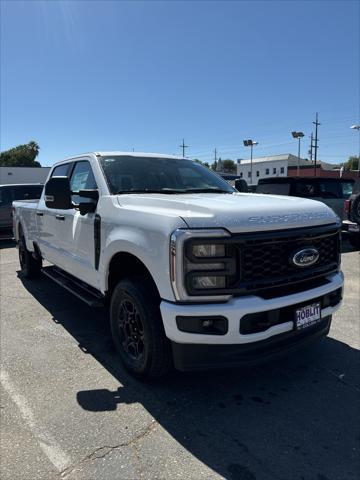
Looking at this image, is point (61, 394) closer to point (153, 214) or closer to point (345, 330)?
point (153, 214)

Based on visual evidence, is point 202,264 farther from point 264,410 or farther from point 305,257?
point 264,410

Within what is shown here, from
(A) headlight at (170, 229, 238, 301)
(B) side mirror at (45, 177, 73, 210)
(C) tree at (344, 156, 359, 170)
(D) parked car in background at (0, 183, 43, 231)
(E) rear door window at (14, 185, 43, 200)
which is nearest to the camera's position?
(A) headlight at (170, 229, 238, 301)

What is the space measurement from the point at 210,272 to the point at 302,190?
30.3 ft

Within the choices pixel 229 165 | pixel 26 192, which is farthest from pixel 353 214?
pixel 229 165

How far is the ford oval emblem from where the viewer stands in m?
3.02

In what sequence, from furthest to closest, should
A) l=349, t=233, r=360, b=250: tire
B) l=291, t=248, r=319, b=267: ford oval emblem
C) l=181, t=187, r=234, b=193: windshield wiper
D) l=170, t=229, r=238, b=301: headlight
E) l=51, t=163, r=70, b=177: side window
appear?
l=349, t=233, r=360, b=250: tire, l=51, t=163, r=70, b=177: side window, l=181, t=187, r=234, b=193: windshield wiper, l=291, t=248, r=319, b=267: ford oval emblem, l=170, t=229, r=238, b=301: headlight

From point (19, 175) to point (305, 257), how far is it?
4072cm

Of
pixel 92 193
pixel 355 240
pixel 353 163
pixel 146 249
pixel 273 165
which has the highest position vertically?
pixel 353 163

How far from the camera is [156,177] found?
432cm

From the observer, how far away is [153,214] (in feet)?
9.98

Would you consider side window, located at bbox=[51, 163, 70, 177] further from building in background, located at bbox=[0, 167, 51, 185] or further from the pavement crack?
building in background, located at bbox=[0, 167, 51, 185]

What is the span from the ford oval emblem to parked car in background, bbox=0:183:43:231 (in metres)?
11.2

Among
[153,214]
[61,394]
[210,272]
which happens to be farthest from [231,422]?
[153,214]

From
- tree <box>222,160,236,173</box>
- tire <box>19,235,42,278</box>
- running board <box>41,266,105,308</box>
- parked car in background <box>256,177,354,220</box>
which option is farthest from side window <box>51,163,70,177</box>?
tree <box>222,160,236,173</box>
